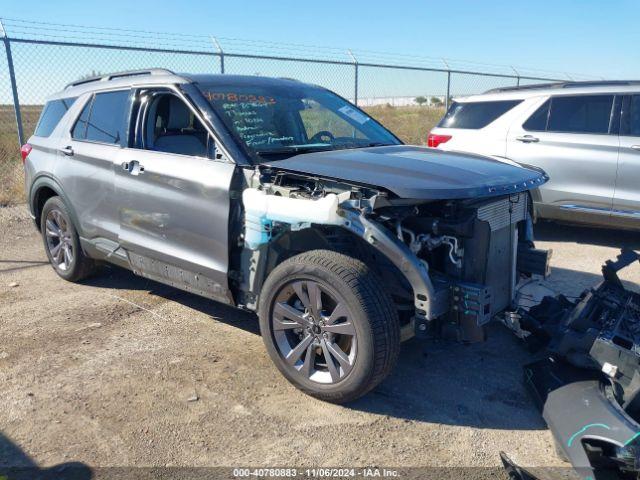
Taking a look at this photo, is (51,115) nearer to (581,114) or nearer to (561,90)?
(561,90)

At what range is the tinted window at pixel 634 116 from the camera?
6.22m

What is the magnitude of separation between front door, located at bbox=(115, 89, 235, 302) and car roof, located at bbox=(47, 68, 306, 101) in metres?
0.12

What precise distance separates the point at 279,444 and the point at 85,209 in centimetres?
291

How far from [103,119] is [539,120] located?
488 cm

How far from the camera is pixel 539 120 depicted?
682cm

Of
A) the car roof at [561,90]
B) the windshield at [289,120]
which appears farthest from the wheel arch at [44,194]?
the car roof at [561,90]

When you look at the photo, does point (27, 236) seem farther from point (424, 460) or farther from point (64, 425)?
point (424, 460)

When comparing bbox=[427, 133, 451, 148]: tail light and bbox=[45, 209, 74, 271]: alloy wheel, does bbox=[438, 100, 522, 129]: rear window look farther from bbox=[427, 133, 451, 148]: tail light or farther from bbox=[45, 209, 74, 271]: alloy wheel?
bbox=[45, 209, 74, 271]: alloy wheel

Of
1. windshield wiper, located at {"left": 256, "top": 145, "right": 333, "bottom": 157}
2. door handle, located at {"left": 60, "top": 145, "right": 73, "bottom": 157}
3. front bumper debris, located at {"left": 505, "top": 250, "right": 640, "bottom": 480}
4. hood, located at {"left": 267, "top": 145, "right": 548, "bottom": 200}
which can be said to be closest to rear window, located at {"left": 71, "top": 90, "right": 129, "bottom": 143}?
door handle, located at {"left": 60, "top": 145, "right": 73, "bottom": 157}

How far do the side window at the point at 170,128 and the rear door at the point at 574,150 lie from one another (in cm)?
427

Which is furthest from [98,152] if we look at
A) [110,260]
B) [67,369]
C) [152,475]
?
[152,475]

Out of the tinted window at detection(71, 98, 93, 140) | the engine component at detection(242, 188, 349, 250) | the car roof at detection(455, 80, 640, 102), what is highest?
the car roof at detection(455, 80, 640, 102)

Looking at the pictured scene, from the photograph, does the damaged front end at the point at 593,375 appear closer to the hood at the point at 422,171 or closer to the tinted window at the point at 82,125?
the hood at the point at 422,171

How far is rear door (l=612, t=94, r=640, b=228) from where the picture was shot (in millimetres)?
6176
